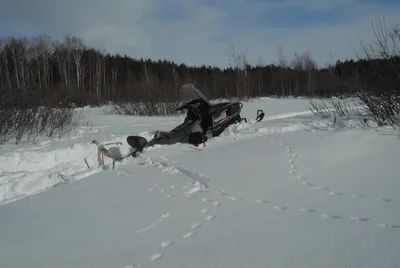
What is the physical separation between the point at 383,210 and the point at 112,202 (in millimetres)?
3283

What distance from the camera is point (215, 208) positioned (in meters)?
4.29

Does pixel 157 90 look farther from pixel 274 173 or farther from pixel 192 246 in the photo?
pixel 192 246

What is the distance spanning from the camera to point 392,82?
9156 millimetres

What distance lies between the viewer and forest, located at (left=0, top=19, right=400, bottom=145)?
9.66 metres

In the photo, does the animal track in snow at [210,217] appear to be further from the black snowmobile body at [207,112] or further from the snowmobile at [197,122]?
the black snowmobile body at [207,112]

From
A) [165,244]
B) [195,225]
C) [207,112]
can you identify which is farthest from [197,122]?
[165,244]

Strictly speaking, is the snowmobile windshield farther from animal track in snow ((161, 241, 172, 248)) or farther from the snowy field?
animal track in snow ((161, 241, 172, 248))

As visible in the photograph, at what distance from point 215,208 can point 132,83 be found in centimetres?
2110

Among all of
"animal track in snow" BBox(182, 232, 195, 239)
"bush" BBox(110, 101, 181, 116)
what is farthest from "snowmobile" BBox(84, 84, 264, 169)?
"bush" BBox(110, 101, 181, 116)

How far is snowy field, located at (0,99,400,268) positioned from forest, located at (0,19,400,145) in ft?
7.56

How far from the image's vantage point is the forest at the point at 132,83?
9.66 m

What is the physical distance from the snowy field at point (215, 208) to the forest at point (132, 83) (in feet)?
7.56

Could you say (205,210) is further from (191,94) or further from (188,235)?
(191,94)

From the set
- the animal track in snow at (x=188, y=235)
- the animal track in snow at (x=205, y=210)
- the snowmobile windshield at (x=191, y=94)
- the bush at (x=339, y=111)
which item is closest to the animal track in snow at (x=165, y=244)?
the animal track in snow at (x=188, y=235)
